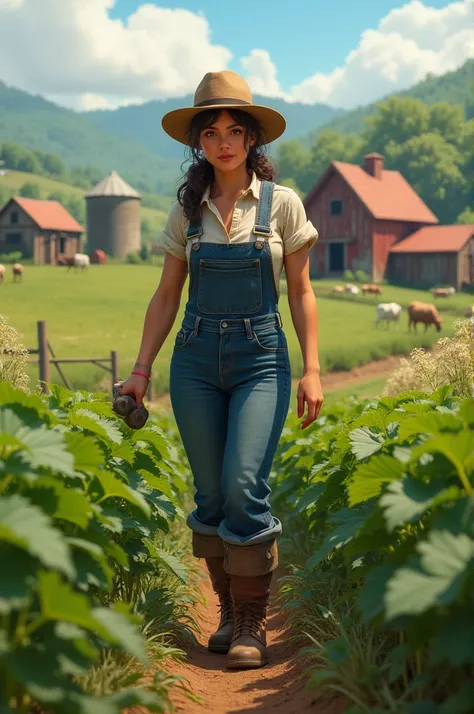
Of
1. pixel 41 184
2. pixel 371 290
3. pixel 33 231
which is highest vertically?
Answer: pixel 41 184

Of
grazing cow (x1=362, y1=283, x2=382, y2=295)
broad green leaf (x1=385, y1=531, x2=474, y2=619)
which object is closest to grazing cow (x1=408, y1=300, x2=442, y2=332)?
grazing cow (x1=362, y1=283, x2=382, y2=295)

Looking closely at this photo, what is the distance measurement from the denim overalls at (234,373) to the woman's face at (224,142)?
19 cm

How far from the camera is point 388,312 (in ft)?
81.0

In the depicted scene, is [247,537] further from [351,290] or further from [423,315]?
[351,290]

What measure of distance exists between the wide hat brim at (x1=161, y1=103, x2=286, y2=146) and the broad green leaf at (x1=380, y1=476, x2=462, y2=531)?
2.05m

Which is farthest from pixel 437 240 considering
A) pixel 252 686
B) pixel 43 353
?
pixel 252 686

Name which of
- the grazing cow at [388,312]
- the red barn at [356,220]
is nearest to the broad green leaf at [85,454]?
the grazing cow at [388,312]

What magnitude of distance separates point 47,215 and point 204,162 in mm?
39642

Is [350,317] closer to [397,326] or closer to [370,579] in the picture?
[397,326]

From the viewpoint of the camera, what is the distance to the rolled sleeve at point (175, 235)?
4105 mm

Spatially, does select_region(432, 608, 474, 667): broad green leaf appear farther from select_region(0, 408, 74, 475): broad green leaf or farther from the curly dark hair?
the curly dark hair

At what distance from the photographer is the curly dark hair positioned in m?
4.01

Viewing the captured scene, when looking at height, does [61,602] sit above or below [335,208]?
below

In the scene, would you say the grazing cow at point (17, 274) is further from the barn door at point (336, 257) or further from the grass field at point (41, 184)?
the grass field at point (41, 184)
